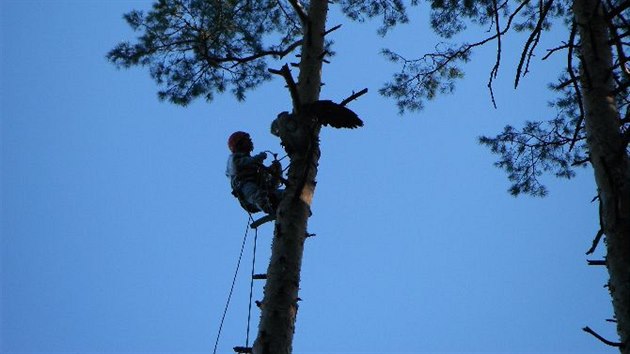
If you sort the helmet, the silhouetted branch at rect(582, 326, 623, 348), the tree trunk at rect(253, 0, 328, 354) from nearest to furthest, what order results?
1. the silhouetted branch at rect(582, 326, 623, 348)
2. the tree trunk at rect(253, 0, 328, 354)
3. the helmet

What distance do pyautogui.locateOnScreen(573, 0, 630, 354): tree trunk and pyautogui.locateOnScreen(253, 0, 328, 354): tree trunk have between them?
1726mm

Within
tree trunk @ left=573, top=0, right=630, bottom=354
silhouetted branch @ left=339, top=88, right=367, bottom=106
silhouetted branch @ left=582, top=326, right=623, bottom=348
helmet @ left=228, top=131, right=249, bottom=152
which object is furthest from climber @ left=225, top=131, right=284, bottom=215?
silhouetted branch @ left=582, top=326, right=623, bottom=348

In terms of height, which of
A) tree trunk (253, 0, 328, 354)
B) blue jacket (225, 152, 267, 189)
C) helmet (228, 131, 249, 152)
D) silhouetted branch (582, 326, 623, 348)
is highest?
helmet (228, 131, 249, 152)

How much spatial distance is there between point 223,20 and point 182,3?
1.64 ft

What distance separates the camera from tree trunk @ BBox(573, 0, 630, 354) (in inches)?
120

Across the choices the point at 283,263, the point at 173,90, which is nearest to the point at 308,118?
the point at 283,263

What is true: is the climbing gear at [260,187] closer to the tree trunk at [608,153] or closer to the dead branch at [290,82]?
the dead branch at [290,82]

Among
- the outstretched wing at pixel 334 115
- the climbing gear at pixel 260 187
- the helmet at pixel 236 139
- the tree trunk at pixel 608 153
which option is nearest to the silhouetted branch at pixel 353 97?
the outstretched wing at pixel 334 115

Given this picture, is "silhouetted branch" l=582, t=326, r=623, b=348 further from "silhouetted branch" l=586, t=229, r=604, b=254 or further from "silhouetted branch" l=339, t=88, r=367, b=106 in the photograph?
"silhouetted branch" l=339, t=88, r=367, b=106

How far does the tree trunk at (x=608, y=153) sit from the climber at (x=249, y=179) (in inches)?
89.2

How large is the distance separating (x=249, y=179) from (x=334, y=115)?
1.35 m

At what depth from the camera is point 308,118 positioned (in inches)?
163

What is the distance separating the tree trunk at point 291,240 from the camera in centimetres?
325

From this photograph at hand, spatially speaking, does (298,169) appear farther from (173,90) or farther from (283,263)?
(173,90)
